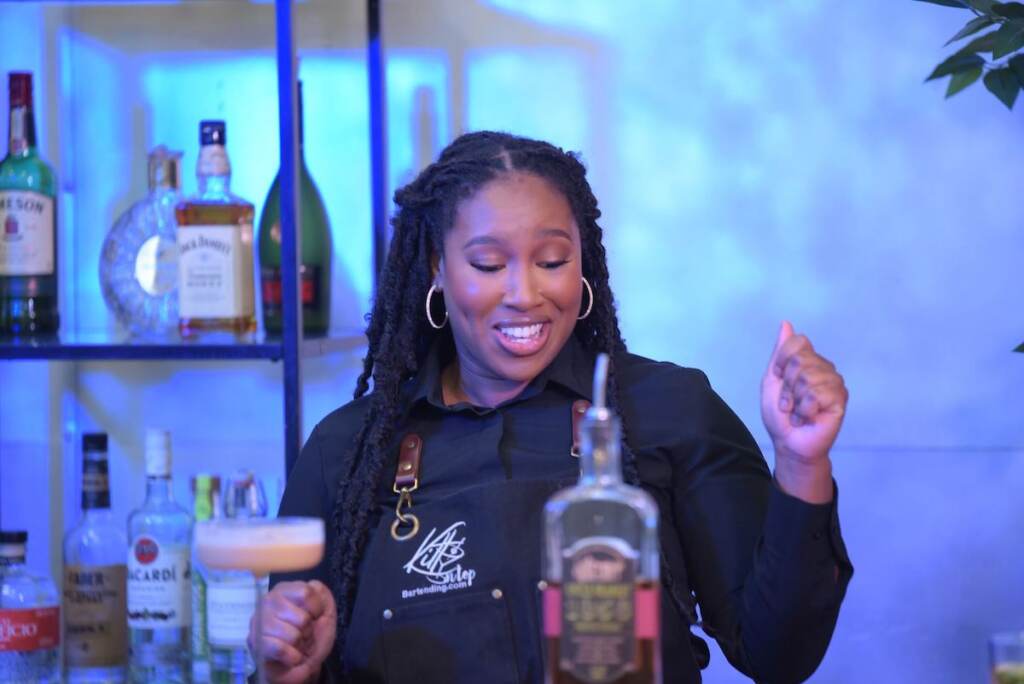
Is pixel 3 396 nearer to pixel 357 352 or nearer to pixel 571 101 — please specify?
pixel 357 352

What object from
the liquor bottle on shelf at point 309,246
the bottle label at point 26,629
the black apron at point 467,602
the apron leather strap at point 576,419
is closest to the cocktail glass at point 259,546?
the black apron at point 467,602

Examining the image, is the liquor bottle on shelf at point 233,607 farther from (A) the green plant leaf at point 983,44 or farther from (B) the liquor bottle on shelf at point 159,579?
(A) the green plant leaf at point 983,44

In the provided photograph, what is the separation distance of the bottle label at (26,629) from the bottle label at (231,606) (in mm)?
232

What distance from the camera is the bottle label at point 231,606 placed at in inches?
67.6

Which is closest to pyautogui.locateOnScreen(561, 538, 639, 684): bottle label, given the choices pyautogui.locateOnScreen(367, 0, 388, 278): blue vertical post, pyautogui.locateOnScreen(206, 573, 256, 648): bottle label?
pyautogui.locateOnScreen(206, 573, 256, 648): bottle label

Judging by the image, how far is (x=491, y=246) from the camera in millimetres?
1494

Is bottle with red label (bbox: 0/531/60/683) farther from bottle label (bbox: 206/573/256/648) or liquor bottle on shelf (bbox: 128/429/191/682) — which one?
bottle label (bbox: 206/573/256/648)

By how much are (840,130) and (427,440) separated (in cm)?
88

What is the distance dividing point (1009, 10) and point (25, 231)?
1.31 meters

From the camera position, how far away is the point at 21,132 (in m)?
1.99

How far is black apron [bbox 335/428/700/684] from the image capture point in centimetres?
142

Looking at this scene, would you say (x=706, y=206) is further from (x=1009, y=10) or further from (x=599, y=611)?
(x=599, y=611)

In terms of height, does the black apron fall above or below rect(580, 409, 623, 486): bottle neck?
below

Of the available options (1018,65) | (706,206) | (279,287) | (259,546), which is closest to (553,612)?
(259,546)
